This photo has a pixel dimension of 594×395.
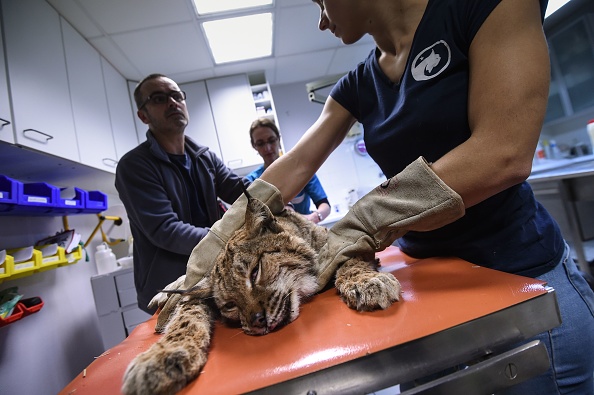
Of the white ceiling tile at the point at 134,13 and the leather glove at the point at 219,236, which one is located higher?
the white ceiling tile at the point at 134,13

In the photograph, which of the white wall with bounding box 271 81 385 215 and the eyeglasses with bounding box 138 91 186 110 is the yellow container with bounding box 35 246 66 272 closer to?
the eyeglasses with bounding box 138 91 186 110

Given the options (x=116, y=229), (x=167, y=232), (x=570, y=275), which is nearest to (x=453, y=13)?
(x=570, y=275)

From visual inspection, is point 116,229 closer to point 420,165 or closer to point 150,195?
point 150,195

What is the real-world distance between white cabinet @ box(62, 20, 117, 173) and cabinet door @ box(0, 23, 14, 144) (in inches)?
24.6

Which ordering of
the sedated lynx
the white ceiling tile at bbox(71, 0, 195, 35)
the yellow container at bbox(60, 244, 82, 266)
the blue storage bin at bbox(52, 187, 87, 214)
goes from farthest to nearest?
the white ceiling tile at bbox(71, 0, 195, 35), the yellow container at bbox(60, 244, 82, 266), the blue storage bin at bbox(52, 187, 87, 214), the sedated lynx

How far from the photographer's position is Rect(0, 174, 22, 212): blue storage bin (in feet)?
5.25

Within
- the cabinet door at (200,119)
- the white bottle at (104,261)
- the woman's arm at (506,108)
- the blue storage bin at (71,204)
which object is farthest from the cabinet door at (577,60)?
the white bottle at (104,261)

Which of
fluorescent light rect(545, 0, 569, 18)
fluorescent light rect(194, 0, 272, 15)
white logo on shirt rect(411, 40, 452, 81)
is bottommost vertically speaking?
white logo on shirt rect(411, 40, 452, 81)

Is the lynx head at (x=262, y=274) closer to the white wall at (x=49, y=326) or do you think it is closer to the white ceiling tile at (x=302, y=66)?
the white wall at (x=49, y=326)

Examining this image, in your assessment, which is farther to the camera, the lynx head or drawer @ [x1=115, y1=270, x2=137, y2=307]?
drawer @ [x1=115, y1=270, x2=137, y2=307]

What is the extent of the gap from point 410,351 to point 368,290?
0.20 metres

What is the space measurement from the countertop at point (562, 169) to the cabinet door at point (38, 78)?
3569mm

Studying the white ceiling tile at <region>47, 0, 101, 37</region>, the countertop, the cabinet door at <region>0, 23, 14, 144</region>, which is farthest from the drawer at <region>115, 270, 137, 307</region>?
the countertop

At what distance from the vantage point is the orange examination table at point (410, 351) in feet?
1.51
